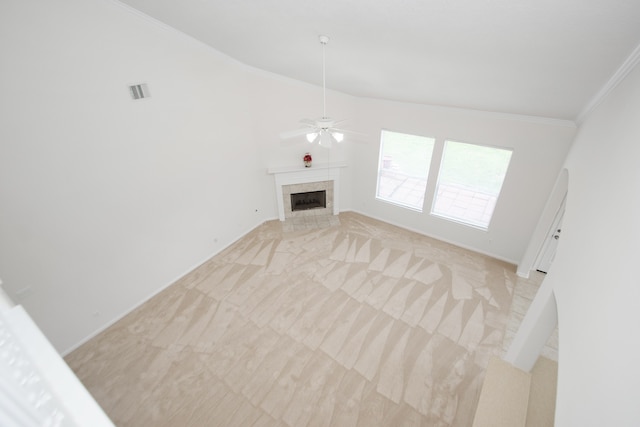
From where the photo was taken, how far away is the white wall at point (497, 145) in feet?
16.7

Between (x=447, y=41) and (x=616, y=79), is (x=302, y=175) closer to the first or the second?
(x=447, y=41)

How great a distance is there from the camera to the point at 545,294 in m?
2.91

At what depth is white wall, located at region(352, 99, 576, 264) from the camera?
5.10 m

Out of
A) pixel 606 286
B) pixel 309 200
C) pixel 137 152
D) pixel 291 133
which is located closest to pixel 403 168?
pixel 309 200

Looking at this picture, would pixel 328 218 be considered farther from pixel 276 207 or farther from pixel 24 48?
pixel 24 48

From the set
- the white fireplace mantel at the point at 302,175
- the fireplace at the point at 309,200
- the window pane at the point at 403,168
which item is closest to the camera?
the window pane at the point at 403,168

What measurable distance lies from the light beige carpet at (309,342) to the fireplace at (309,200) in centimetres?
161

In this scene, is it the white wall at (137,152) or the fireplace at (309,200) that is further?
the fireplace at (309,200)

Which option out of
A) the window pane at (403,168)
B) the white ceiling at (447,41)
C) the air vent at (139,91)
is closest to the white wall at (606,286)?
the white ceiling at (447,41)

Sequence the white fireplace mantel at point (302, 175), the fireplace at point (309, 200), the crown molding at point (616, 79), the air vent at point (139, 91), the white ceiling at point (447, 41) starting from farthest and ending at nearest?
the fireplace at point (309, 200) < the white fireplace mantel at point (302, 175) < the air vent at point (139, 91) < the crown molding at point (616, 79) < the white ceiling at point (447, 41)

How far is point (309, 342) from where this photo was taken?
453 centimetres

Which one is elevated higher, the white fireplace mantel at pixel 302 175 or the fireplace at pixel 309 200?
the white fireplace mantel at pixel 302 175

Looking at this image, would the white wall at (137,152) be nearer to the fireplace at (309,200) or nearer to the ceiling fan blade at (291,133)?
the fireplace at (309,200)

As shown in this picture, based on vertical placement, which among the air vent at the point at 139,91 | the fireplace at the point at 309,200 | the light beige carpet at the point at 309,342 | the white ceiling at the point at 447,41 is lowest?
the light beige carpet at the point at 309,342
